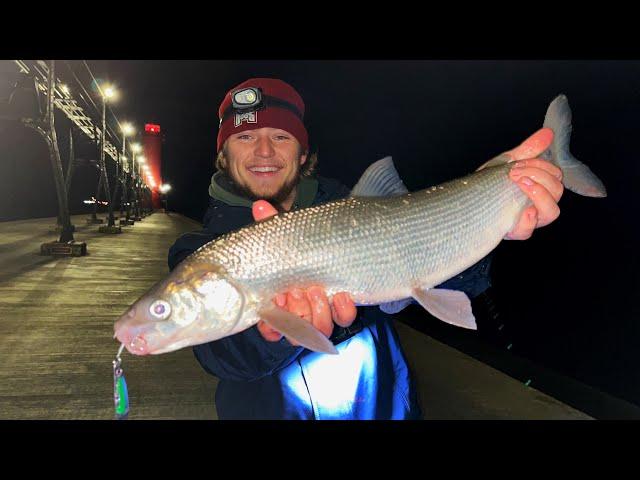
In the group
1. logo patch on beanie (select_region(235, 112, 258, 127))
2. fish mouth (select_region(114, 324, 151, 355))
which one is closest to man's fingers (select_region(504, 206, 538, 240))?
logo patch on beanie (select_region(235, 112, 258, 127))

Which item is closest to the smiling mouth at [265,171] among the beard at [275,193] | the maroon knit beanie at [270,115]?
the beard at [275,193]

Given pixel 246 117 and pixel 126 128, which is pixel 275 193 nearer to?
pixel 246 117

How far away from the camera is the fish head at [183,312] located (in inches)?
80.0

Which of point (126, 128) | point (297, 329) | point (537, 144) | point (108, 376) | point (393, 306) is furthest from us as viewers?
point (126, 128)

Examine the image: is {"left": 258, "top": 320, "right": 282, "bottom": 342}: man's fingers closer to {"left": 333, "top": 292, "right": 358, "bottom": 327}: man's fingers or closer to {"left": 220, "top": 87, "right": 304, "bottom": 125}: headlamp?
{"left": 333, "top": 292, "right": 358, "bottom": 327}: man's fingers

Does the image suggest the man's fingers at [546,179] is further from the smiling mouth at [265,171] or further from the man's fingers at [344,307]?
the smiling mouth at [265,171]

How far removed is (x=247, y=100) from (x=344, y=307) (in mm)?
1732

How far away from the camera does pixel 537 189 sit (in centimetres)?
247

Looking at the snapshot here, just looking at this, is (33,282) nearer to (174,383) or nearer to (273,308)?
(174,383)

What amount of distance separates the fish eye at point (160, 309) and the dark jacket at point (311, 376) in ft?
1.10

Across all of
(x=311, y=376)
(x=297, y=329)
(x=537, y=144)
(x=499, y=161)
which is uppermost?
(x=537, y=144)

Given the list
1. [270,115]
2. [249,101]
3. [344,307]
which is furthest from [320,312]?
[249,101]

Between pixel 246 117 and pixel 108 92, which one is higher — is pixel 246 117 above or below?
below

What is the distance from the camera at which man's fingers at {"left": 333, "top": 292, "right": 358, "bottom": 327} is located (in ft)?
7.20
